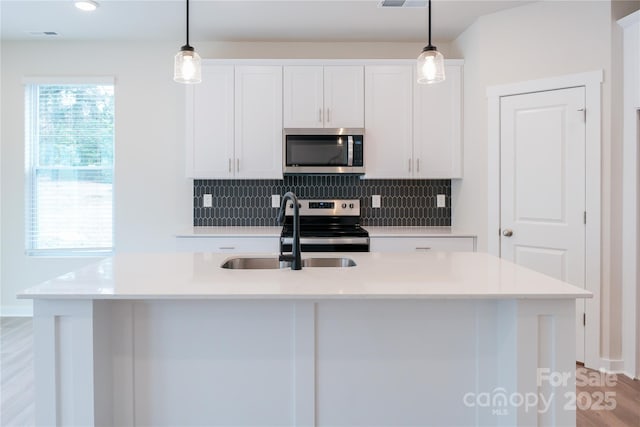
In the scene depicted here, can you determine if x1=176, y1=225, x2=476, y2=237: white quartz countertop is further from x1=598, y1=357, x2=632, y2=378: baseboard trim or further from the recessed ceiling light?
the recessed ceiling light

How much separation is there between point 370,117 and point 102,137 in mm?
2480

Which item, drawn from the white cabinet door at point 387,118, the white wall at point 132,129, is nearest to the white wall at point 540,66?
the white cabinet door at point 387,118

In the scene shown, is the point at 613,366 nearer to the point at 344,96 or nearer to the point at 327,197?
the point at 327,197

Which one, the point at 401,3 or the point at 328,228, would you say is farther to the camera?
the point at 328,228

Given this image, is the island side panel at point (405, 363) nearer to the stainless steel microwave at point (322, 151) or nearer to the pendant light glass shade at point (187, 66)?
the pendant light glass shade at point (187, 66)

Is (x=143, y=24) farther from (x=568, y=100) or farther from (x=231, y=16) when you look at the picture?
(x=568, y=100)

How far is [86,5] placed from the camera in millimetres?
3203

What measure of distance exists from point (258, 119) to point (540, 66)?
221 centimetres

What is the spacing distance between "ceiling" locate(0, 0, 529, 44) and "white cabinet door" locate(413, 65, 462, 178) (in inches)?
19.2

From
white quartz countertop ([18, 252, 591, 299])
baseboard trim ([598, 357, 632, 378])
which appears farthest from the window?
baseboard trim ([598, 357, 632, 378])

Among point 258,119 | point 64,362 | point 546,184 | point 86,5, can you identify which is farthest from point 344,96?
point 64,362

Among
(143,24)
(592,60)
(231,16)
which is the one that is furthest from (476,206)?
(143,24)

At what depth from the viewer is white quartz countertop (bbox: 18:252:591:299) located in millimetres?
1595

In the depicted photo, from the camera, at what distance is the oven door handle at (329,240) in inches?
138
